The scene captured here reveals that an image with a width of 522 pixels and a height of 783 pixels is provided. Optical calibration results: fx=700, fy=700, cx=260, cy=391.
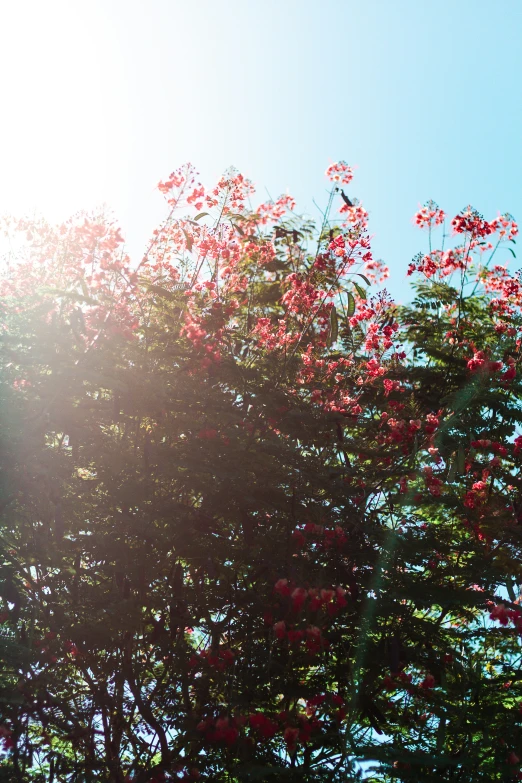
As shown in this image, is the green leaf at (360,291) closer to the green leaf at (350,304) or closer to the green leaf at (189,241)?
the green leaf at (350,304)

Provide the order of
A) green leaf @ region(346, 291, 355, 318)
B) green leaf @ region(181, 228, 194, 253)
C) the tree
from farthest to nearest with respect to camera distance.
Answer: green leaf @ region(346, 291, 355, 318)
green leaf @ region(181, 228, 194, 253)
the tree

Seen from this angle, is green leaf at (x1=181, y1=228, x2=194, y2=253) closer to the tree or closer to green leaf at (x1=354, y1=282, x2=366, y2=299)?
the tree

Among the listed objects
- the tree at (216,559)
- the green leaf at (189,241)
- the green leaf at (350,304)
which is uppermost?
the green leaf at (350,304)

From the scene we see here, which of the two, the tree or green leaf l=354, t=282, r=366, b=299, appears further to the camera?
green leaf l=354, t=282, r=366, b=299

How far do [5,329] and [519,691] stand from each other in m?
3.91

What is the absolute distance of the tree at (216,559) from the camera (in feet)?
12.7

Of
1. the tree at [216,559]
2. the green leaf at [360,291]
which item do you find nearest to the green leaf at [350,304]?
the green leaf at [360,291]

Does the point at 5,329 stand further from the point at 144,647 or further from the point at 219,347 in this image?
the point at 144,647

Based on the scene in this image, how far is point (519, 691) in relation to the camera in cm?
451

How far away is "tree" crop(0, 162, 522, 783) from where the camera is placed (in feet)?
12.7

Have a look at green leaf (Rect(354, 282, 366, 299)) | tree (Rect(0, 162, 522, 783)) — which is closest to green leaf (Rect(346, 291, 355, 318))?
green leaf (Rect(354, 282, 366, 299))

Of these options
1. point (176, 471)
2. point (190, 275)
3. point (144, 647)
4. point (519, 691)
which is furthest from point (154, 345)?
point (519, 691)

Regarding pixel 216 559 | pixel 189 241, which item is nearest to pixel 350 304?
pixel 189 241

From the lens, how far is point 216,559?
4.38 meters
